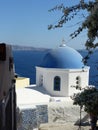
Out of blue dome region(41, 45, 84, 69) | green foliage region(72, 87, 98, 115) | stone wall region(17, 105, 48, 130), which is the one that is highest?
blue dome region(41, 45, 84, 69)

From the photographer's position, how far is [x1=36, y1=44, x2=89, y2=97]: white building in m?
19.4

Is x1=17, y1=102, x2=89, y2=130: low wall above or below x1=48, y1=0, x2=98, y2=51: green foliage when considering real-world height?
below

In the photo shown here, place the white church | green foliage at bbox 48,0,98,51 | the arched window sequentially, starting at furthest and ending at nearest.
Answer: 1. the arched window
2. the white church
3. green foliage at bbox 48,0,98,51

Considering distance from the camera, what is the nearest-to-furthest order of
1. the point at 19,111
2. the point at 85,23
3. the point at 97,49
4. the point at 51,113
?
1. the point at 85,23
2. the point at 97,49
3. the point at 19,111
4. the point at 51,113

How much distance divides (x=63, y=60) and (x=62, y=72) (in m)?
0.71

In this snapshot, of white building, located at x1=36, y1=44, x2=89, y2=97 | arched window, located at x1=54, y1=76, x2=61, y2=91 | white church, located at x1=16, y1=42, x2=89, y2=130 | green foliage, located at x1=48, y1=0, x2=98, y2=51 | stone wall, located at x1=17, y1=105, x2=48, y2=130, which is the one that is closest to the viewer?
green foliage, located at x1=48, y1=0, x2=98, y2=51

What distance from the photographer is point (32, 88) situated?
20.4 m

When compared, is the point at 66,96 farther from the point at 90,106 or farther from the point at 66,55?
the point at 90,106

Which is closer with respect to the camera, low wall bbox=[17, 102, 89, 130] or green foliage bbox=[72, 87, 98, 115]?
green foliage bbox=[72, 87, 98, 115]

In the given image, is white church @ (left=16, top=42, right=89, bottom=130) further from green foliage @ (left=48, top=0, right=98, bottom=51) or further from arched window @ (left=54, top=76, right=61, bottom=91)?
green foliage @ (left=48, top=0, right=98, bottom=51)

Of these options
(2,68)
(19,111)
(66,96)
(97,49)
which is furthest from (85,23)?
(66,96)

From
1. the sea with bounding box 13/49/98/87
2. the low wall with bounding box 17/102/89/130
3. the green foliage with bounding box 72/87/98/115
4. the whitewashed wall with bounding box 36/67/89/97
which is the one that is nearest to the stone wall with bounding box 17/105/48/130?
the low wall with bounding box 17/102/89/130

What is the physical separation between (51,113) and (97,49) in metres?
9.94

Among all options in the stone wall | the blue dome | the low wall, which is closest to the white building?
the blue dome
